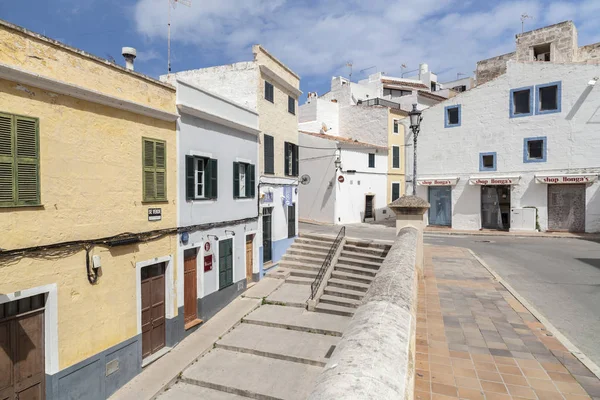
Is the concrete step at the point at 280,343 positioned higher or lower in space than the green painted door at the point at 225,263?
lower

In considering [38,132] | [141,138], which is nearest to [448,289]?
[141,138]

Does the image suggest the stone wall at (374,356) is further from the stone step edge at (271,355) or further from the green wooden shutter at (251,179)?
the green wooden shutter at (251,179)

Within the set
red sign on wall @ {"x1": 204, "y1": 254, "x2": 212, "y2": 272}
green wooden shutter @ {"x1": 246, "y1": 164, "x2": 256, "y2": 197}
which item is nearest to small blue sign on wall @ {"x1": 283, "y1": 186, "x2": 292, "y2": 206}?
green wooden shutter @ {"x1": 246, "y1": 164, "x2": 256, "y2": 197}

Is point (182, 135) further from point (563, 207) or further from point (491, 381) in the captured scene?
point (563, 207)

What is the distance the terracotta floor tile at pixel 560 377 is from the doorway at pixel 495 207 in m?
21.9

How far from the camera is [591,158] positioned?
2052cm

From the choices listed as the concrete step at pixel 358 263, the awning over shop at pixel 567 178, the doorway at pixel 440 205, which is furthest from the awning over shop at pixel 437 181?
the concrete step at pixel 358 263

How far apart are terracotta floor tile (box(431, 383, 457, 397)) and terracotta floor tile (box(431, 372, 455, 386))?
0.22 feet

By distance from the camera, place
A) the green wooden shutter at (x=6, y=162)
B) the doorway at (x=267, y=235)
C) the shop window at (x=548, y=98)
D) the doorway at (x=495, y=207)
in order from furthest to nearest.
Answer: the doorway at (x=495, y=207)
the shop window at (x=548, y=98)
the doorway at (x=267, y=235)
the green wooden shutter at (x=6, y=162)

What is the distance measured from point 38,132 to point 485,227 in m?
24.6

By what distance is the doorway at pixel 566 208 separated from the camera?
68.9 ft

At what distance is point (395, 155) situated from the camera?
103 feet

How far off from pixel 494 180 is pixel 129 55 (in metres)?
21.5

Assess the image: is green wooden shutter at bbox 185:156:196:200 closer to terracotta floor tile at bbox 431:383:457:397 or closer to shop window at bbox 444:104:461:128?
terracotta floor tile at bbox 431:383:457:397
